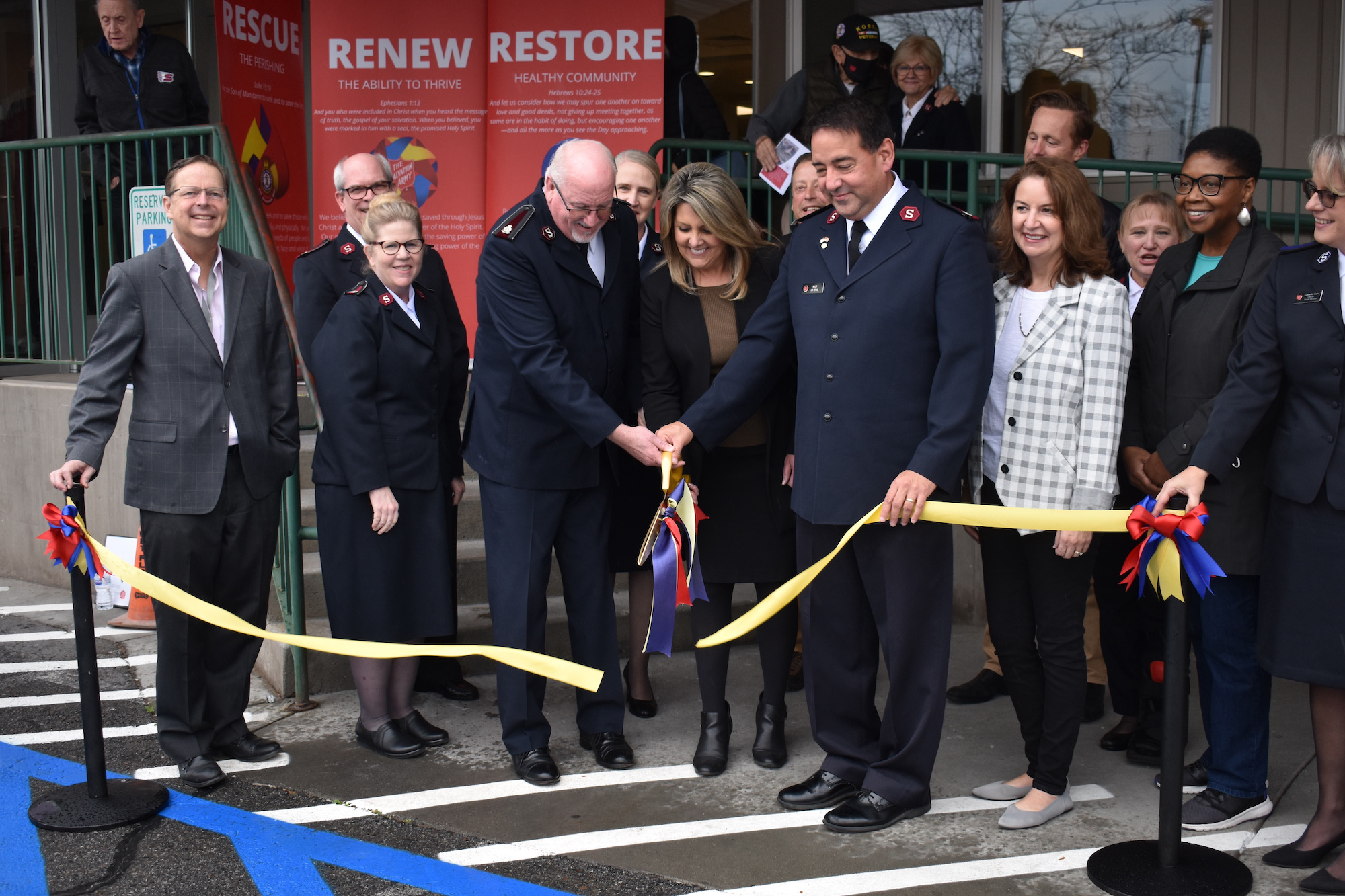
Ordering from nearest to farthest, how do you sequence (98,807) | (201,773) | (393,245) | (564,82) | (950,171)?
(98,807), (201,773), (393,245), (950,171), (564,82)

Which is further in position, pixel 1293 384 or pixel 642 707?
pixel 642 707

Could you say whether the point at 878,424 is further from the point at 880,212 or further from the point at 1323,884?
the point at 1323,884

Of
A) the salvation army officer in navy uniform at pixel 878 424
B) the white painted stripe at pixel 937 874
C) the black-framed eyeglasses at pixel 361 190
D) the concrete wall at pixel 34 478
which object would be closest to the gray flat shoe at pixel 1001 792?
the salvation army officer in navy uniform at pixel 878 424

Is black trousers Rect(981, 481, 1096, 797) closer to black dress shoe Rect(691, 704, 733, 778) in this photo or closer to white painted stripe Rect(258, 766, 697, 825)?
black dress shoe Rect(691, 704, 733, 778)

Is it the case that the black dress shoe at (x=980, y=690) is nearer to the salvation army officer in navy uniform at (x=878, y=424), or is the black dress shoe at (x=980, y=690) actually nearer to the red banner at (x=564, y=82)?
the salvation army officer in navy uniform at (x=878, y=424)

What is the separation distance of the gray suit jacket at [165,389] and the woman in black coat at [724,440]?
4.48 feet

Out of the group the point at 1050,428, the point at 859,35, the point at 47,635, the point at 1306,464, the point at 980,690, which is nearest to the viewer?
the point at 1306,464

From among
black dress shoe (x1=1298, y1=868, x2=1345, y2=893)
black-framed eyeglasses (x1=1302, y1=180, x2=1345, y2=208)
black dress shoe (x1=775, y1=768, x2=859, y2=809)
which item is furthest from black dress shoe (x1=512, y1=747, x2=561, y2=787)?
black-framed eyeglasses (x1=1302, y1=180, x2=1345, y2=208)

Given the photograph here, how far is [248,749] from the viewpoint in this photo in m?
4.15

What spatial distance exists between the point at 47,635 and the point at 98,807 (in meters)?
2.32

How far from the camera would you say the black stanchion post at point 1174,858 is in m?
3.15

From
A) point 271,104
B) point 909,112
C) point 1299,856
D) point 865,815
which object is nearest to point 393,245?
point 865,815

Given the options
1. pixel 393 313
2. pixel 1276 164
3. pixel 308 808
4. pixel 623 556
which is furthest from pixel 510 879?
pixel 1276 164

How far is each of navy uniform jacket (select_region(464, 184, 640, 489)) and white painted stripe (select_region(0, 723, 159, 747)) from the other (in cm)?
165
